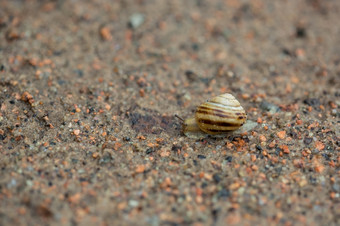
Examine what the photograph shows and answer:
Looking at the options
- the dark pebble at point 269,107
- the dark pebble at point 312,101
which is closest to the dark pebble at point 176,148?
the dark pebble at point 269,107

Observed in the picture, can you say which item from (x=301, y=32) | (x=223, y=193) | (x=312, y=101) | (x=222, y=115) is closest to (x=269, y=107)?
(x=312, y=101)

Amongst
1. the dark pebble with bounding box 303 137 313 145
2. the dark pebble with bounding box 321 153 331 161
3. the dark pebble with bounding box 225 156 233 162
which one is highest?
the dark pebble with bounding box 303 137 313 145

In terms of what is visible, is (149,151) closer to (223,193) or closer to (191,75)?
(223,193)

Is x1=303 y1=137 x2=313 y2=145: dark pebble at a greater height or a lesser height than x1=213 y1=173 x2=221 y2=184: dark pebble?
greater

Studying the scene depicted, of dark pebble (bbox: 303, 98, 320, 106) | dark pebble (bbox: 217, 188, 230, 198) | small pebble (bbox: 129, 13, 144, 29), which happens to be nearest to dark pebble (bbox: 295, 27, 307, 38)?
dark pebble (bbox: 303, 98, 320, 106)

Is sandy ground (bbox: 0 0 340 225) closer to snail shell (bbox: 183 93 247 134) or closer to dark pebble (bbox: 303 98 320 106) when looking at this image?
dark pebble (bbox: 303 98 320 106)

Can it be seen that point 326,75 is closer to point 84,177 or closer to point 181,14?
point 181,14

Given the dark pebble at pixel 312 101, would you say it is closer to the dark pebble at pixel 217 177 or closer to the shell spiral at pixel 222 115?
the shell spiral at pixel 222 115

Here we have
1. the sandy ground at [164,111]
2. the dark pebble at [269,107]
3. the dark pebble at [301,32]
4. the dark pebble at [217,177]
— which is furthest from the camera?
the dark pebble at [301,32]
